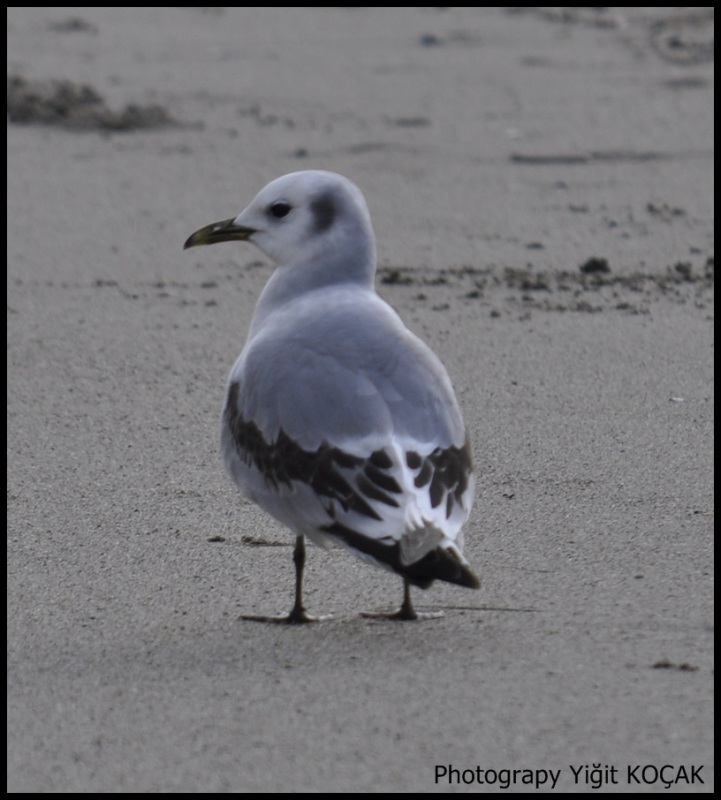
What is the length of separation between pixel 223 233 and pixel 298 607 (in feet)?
3.46

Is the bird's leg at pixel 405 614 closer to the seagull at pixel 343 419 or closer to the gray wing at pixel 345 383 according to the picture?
the seagull at pixel 343 419

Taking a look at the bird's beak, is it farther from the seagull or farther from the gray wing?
the gray wing

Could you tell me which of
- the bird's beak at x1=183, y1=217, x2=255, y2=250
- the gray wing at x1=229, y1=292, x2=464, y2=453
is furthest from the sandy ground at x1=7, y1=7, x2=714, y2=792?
the bird's beak at x1=183, y1=217, x2=255, y2=250

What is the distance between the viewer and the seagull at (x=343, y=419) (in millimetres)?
2896

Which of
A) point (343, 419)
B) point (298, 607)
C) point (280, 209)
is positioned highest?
point (280, 209)

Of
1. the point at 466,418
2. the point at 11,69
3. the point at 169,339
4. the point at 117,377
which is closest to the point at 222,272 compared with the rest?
the point at 169,339

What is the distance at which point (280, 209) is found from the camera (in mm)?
3668

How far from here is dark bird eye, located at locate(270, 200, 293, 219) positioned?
12.0 feet

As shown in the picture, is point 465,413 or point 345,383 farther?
point 465,413

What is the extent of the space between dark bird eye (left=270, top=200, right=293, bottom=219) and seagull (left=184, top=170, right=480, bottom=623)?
12 mm

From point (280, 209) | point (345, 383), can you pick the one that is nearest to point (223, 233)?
point (280, 209)

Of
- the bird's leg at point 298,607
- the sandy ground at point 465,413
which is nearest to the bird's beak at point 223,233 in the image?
the sandy ground at point 465,413

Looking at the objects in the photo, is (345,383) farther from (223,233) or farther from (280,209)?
(223,233)

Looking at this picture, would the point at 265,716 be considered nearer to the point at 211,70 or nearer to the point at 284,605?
the point at 284,605
